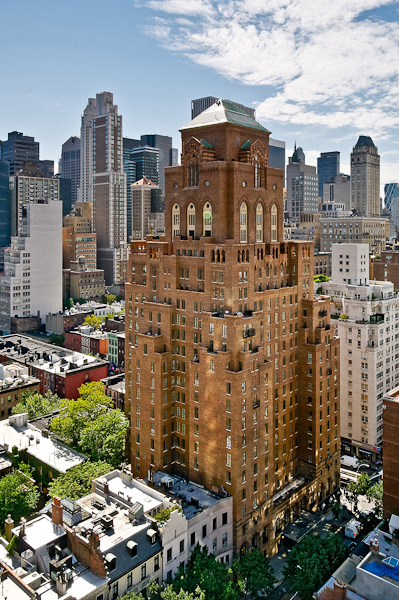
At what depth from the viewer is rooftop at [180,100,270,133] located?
97562 mm

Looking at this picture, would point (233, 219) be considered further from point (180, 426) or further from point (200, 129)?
point (180, 426)

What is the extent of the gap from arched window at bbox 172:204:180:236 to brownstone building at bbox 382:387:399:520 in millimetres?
50762

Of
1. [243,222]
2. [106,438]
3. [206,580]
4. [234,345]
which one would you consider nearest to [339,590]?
[206,580]

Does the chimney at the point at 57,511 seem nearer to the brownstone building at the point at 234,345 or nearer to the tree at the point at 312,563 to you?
the brownstone building at the point at 234,345

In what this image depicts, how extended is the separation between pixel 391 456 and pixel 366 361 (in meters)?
51.9

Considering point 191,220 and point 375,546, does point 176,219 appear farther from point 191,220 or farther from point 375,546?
point 375,546

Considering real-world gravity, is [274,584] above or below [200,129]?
below

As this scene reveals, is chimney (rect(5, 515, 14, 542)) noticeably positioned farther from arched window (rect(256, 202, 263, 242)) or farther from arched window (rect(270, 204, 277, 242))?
arched window (rect(270, 204, 277, 242))

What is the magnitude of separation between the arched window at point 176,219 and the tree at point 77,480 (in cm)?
4715

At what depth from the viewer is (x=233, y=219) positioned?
95062mm

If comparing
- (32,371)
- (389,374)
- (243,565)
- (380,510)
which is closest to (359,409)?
(389,374)

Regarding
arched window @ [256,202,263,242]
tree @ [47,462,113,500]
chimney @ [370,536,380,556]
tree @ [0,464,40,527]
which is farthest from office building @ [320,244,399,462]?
tree @ [0,464,40,527]

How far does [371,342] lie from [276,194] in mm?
46850

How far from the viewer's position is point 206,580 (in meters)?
70.0
